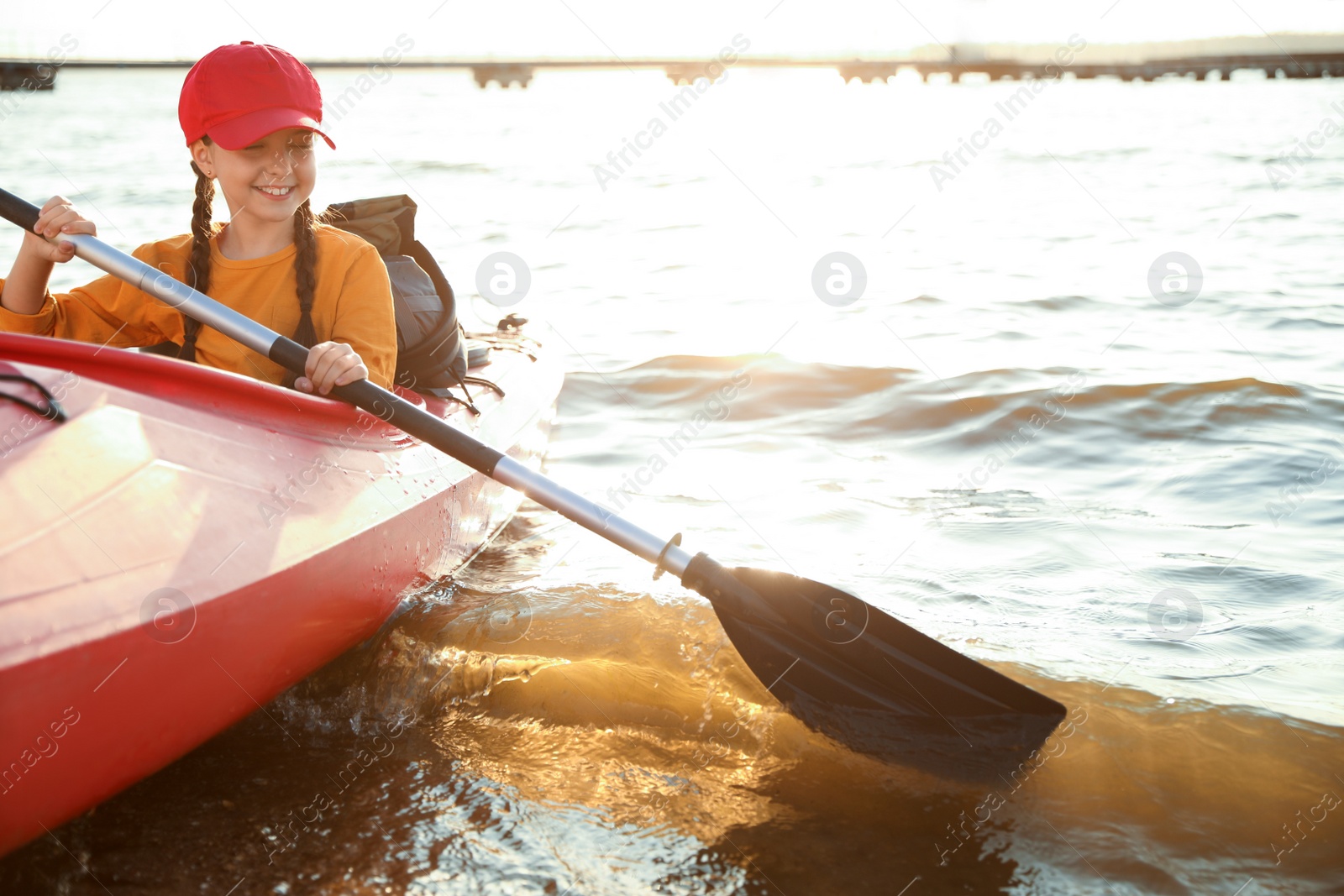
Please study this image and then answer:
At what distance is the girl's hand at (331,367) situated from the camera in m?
2.32

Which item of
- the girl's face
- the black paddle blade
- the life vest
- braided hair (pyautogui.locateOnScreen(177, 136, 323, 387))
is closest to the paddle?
the black paddle blade

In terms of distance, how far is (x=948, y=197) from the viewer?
47.1 ft

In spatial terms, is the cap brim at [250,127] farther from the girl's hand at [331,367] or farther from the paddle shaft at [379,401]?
the girl's hand at [331,367]

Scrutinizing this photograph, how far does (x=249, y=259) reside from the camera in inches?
103

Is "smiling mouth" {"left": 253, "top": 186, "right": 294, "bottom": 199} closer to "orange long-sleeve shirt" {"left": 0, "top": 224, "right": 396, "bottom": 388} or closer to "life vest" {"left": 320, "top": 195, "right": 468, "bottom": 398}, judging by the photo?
"orange long-sleeve shirt" {"left": 0, "top": 224, "right": 396, "bottom": 388}

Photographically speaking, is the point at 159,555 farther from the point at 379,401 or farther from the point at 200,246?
the point at 200,246

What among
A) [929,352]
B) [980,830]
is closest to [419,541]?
[980,830]

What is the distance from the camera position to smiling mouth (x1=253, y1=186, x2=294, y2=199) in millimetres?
2521

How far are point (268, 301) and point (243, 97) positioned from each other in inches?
19.5

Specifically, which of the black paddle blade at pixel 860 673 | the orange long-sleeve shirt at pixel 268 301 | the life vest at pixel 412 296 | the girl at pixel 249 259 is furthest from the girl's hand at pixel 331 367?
the black paddle blade at pixel 860 673

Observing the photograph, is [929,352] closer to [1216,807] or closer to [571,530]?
[571,530]

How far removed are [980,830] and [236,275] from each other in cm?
219

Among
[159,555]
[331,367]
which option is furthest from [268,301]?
[159,555]

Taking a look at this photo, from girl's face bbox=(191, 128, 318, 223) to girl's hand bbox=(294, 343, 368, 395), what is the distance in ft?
1.50
